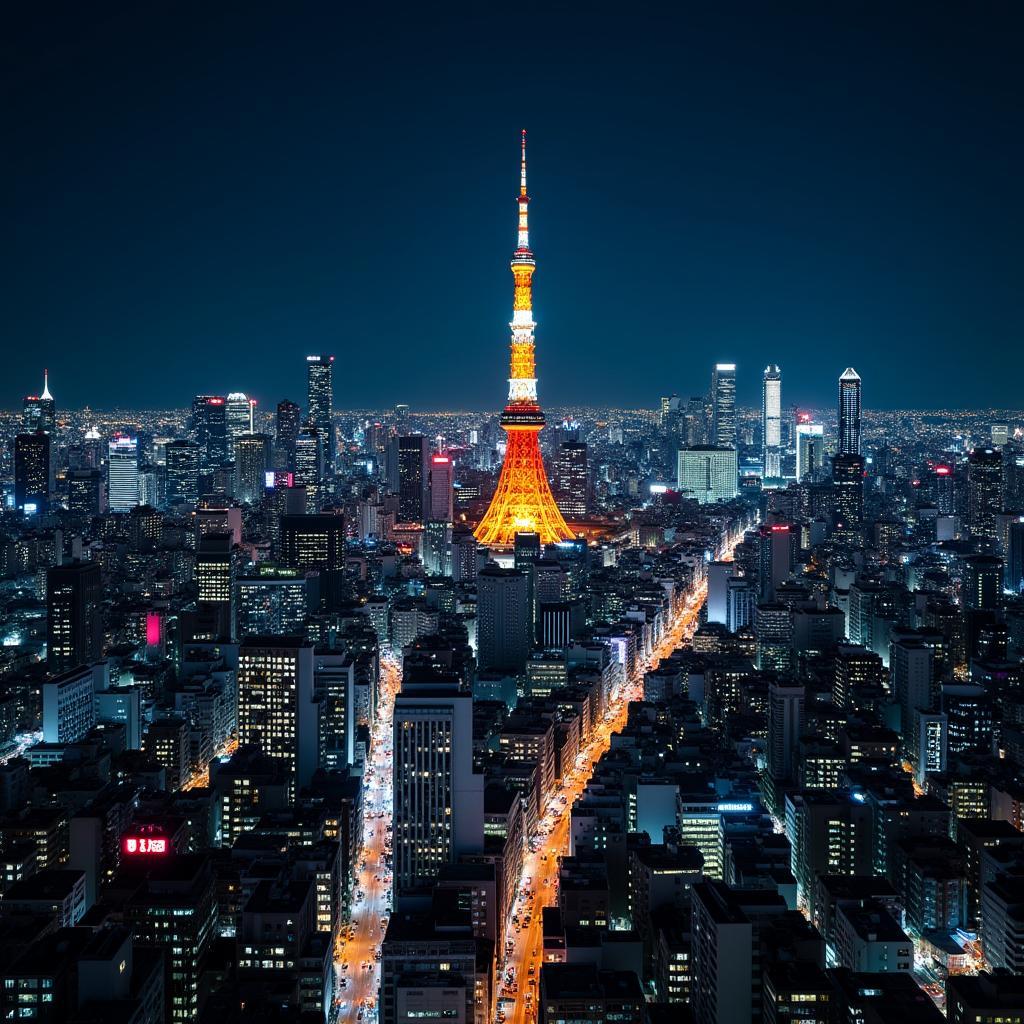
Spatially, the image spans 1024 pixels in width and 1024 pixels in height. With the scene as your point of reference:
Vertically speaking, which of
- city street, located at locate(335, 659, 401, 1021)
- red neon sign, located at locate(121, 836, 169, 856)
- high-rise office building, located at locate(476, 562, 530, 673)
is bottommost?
city street, located at locate(335, 659, 401, 1021)

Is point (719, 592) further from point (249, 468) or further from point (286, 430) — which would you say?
point (286, 430)

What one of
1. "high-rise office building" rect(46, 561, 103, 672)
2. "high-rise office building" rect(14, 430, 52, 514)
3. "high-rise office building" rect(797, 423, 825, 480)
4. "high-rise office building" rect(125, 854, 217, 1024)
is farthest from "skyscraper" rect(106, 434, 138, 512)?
"high-rise office building" rect(125, 854, 217, 1024)

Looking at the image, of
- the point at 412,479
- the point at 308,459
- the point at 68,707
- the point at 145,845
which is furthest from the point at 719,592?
the point at 308,459

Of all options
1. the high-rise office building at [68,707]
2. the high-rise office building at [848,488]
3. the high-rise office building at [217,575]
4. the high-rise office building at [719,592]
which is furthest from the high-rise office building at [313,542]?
the high-rise office building at [848,488]

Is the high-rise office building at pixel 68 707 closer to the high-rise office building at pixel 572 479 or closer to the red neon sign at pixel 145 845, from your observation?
the red neon sign at pixel 145 845

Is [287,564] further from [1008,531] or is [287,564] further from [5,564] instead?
[1008,531]

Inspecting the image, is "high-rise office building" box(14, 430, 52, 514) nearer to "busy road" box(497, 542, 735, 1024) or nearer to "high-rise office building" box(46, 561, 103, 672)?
"high-rise office building" box(46, 561, 103, 672)

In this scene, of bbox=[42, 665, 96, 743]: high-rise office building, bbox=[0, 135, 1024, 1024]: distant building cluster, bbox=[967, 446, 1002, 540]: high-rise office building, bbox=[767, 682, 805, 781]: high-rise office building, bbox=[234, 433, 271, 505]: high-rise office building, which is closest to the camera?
bbox=[0, 135, 1024, 1024]: distant building cluster
